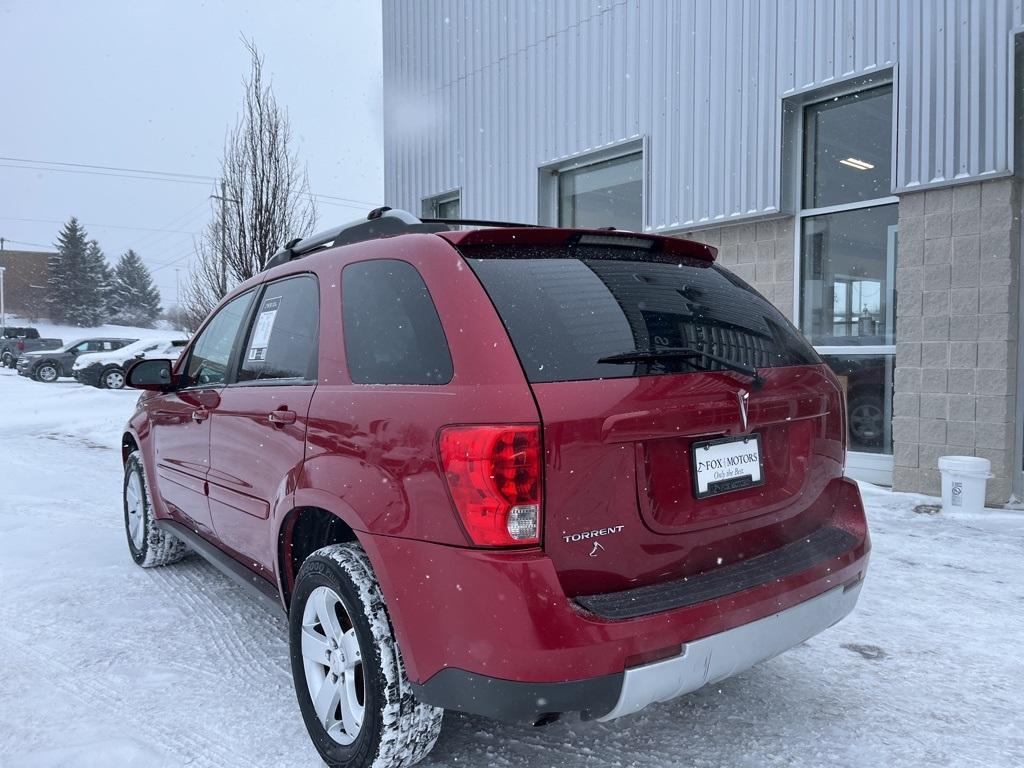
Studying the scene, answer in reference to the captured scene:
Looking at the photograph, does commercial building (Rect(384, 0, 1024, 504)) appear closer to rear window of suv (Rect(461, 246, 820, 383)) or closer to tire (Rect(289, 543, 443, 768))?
rear window of suv (Rect(461, 246, 820, 383))

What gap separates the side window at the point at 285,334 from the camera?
281cm

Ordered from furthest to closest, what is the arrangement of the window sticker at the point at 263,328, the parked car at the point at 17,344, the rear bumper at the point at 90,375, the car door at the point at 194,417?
the parked car at the point at 17,344 → the rear bumper at the point at 90,375 → the car door at the point at 194,417 → the window sticker at the point at 263,328

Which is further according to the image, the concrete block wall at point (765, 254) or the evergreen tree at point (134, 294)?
the evergreen tree at point (134, 294)

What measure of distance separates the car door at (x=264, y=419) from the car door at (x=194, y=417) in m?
0.14

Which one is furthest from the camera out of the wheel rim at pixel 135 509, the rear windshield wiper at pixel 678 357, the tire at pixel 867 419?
the tire at pixel 867 419

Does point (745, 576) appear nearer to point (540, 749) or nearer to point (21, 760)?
point (540, 749)

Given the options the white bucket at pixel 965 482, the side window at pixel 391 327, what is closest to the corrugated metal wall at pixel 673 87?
the white bucket at pixel 965 482

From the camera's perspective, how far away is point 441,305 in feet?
7.20

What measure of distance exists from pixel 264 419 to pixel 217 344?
3.72ft

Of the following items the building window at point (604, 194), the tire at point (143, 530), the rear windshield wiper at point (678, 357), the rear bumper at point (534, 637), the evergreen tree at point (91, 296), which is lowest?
the tire at point (143, 530)

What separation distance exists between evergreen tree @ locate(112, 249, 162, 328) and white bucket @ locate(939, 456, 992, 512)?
3268 inches

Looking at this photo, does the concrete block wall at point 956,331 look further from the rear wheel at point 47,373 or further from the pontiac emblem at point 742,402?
the rear wheel at point 47,373

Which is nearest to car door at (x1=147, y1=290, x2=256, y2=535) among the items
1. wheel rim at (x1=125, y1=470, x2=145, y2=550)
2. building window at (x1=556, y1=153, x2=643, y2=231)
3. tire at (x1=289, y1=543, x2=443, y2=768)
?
wheel rim at (x1=125, y1=470, x2=145, y2=550)

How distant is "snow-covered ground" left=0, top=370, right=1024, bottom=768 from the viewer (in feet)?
8.29
